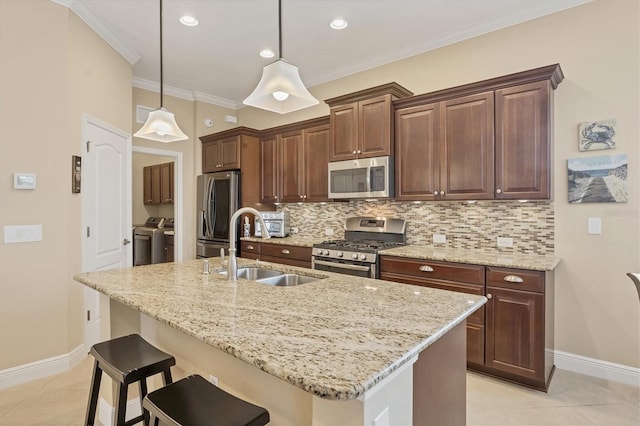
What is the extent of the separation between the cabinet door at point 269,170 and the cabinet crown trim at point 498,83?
1.96m

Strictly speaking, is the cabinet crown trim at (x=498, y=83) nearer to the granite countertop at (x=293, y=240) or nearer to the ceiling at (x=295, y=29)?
the ceiling at (x=295, y=29)

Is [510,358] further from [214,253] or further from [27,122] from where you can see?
[27,122]

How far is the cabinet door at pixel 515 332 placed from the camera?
2465 mm

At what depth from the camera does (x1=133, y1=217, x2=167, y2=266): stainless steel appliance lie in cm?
594

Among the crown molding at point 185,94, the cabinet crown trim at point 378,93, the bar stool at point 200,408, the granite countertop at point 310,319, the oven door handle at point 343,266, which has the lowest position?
the bar stool at point 200,408

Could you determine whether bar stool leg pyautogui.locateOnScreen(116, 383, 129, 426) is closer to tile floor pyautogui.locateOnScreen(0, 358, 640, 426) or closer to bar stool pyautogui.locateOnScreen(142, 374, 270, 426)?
bar stool pyautogui.locateOnScreen(142, 374, 270, 426)

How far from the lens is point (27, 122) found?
2695 millimetres

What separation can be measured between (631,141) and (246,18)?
330 centimetres

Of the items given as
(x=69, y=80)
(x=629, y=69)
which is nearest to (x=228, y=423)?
(x=69, y=80)

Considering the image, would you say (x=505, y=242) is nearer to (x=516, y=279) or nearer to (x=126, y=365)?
(x=516, y=279)

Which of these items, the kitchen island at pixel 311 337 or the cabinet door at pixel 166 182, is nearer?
the kitchen island at pixel 311 337

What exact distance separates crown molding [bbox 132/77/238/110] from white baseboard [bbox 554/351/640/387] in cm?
522

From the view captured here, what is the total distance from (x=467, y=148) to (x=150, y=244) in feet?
17.3

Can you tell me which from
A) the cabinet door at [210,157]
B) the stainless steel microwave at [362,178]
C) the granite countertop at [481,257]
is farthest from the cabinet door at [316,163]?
the cabinet door at [210,157]
